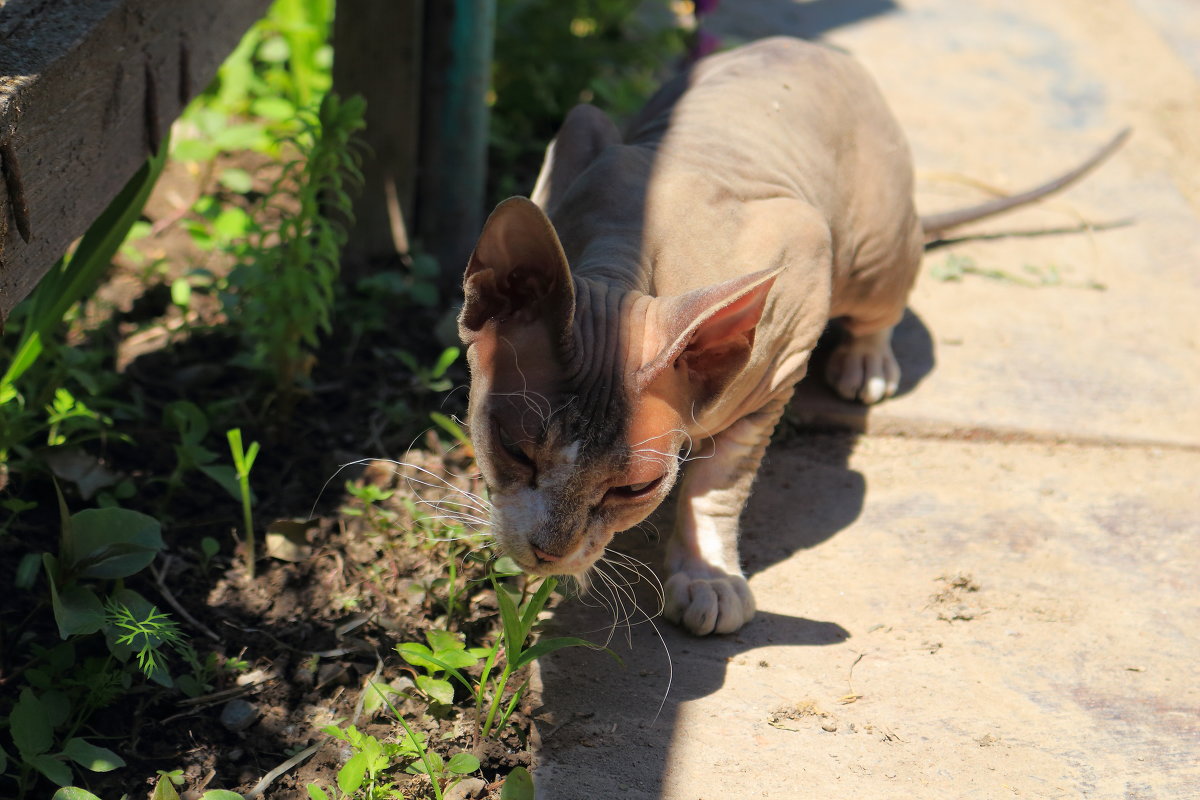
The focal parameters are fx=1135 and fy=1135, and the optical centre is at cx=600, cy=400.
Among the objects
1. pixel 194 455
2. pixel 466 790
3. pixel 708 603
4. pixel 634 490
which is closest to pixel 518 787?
pixel 466 790

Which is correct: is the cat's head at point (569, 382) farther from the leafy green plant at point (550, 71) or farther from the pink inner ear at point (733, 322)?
the leafy green plant at point (550, 71)

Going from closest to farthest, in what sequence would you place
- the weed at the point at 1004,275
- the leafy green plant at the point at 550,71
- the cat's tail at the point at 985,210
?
the cat's tail at the point at 985,210
the weed at the point at 1004,275
the leafy green plant at the point at 550,71

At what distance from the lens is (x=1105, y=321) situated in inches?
147

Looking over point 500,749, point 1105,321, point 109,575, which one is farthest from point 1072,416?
point 109,575

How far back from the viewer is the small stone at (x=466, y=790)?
1.94m

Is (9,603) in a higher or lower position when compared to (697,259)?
lower

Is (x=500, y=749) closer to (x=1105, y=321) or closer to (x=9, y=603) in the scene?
(x=9, y=603)

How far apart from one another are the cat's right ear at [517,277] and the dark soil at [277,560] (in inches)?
17.0

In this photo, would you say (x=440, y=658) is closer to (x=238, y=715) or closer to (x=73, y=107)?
(x=238, y=715)

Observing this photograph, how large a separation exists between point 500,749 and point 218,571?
30.9 inches

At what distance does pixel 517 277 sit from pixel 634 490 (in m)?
0.42

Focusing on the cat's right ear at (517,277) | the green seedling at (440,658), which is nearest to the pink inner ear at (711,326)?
the cat's right ear at (517,277)

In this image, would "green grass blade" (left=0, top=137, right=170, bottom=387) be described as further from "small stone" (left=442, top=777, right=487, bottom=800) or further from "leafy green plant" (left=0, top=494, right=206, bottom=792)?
"small stone" (left=442, top=777, right=487, bottom=800)

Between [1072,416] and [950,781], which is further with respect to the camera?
[1072,416]
